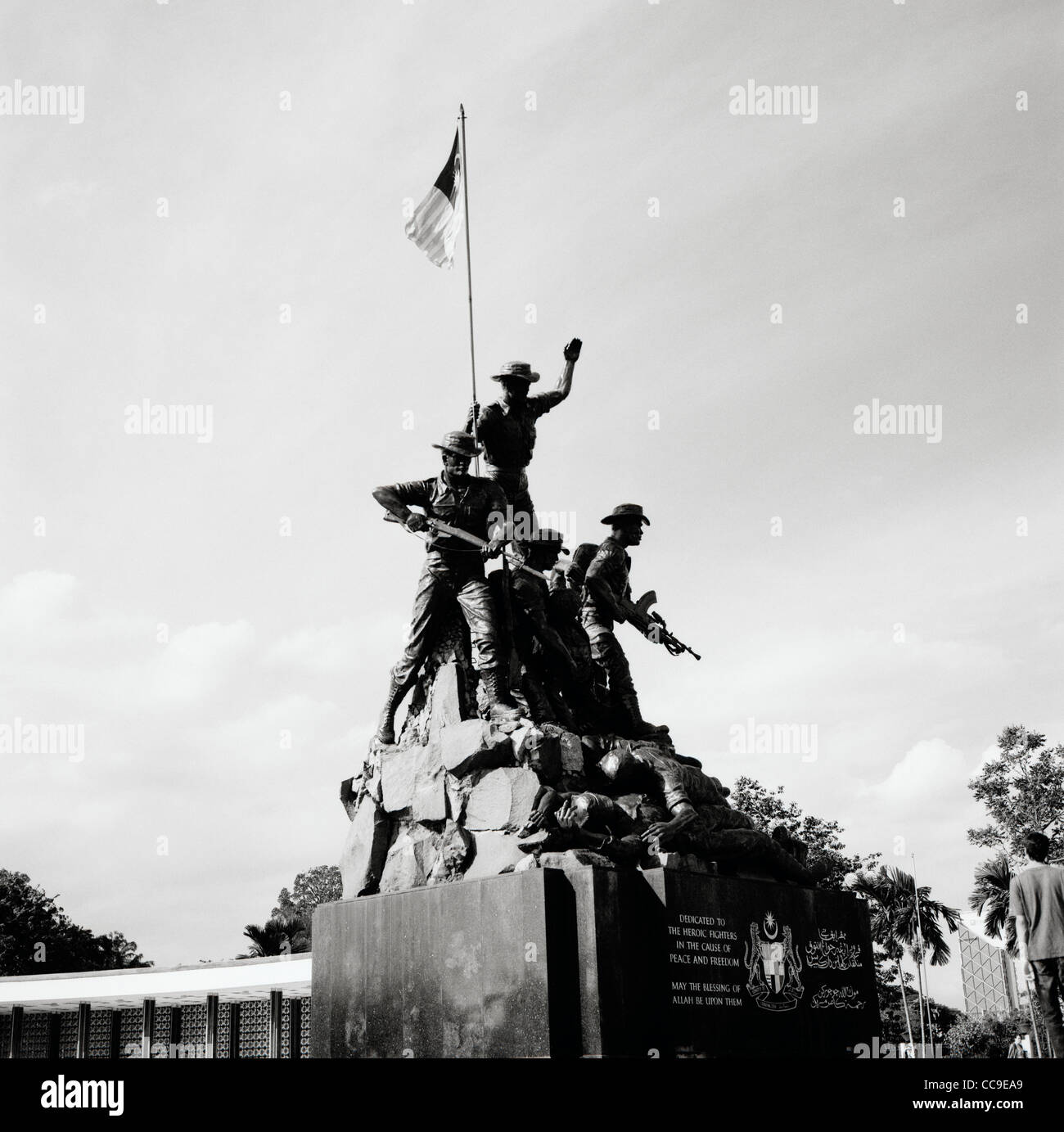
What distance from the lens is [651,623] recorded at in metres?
10.6

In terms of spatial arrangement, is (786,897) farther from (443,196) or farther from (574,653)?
(443,196)

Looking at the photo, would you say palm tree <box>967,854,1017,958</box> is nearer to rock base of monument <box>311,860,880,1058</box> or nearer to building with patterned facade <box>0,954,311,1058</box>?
building with patterned facade <box>0,954,311,1058</box>

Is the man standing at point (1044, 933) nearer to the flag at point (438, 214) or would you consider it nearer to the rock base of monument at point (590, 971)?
the rock base of monument at point (590, 971)

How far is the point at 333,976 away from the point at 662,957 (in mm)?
2609

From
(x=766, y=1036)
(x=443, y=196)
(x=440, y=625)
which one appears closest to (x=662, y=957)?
(x=766, y=1036)

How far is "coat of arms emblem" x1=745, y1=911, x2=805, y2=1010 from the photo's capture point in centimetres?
798

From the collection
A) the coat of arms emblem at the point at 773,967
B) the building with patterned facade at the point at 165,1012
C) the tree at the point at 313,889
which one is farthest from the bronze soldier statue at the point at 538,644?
the tree at the point at 313,889

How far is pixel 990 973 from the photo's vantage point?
142 ft

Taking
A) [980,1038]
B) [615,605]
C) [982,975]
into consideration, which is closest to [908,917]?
[980,1038]

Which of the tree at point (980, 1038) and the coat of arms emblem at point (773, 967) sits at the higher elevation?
the coat of arms emblem at point (773, 967)

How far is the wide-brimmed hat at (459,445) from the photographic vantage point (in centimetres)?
962

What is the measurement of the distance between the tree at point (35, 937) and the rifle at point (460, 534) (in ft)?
108

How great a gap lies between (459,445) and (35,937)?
35814 millimetres
